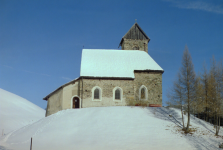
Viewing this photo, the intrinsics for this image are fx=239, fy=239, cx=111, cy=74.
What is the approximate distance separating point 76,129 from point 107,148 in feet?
16.7

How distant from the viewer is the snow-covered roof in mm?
33000

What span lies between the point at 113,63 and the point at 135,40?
34.3ft

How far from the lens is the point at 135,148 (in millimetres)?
19000

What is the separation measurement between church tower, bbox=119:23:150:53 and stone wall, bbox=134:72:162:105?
10.4 meters

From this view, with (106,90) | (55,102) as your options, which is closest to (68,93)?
(55,102)

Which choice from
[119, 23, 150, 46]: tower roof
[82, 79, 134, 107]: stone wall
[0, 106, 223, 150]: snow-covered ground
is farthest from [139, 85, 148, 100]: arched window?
[119, 23, 150, 46]: tower roof

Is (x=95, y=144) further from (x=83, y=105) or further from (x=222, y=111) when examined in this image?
(x=222, y=111)

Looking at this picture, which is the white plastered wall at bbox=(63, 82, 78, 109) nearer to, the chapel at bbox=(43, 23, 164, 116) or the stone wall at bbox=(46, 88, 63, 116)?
the chapel at bbox=(43, 23, 164, 116)

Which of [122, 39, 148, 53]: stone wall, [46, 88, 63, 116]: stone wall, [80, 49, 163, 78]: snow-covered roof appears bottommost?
[46, 88, 63, 116]: stone wall

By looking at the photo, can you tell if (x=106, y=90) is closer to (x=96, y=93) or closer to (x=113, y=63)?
(x=96, y=93)

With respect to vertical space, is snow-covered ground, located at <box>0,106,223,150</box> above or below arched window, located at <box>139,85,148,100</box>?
below

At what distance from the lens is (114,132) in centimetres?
2205

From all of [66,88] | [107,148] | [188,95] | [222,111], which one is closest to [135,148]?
[107,148]

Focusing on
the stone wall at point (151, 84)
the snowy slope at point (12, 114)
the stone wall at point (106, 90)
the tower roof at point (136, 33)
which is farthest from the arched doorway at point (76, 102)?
the tower roof at point (136, 33)
